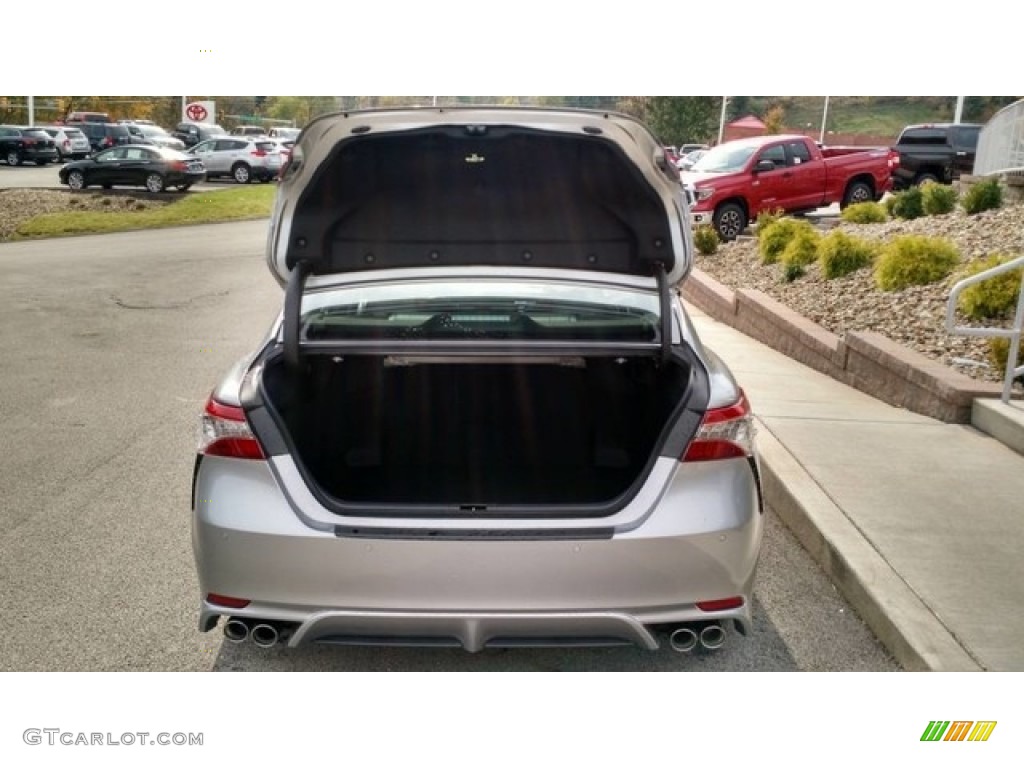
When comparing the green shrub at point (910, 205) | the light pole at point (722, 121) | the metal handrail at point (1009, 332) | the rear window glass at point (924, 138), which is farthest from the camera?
the green shrub at point (910, 205)

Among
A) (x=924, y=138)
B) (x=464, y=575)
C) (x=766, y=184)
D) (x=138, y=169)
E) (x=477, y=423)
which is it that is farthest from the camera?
(x=766, y=184)

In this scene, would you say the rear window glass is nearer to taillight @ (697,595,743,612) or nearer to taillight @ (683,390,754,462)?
taillight @ (683,390,754,462)

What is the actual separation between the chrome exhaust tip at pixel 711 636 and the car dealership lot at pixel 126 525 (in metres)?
0.40

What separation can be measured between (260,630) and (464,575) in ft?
1.89

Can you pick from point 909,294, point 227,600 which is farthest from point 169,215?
point 227,600

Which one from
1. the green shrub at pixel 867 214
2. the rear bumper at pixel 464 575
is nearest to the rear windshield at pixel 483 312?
the rear bumper at pixel 464 575

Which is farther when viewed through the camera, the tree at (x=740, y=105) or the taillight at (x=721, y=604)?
the tree at (x=740, y=105)

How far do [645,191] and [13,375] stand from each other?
5.27m

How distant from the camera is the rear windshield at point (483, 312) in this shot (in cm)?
323

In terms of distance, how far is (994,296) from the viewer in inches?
260

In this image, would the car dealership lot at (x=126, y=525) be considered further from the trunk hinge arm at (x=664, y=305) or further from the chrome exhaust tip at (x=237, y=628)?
the trunk hinge arm at (x=664, y=305)

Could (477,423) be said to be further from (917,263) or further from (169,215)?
(169,215)

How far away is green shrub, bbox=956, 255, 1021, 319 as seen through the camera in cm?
657

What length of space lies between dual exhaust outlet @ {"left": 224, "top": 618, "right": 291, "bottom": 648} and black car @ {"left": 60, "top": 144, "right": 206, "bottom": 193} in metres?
6.04
